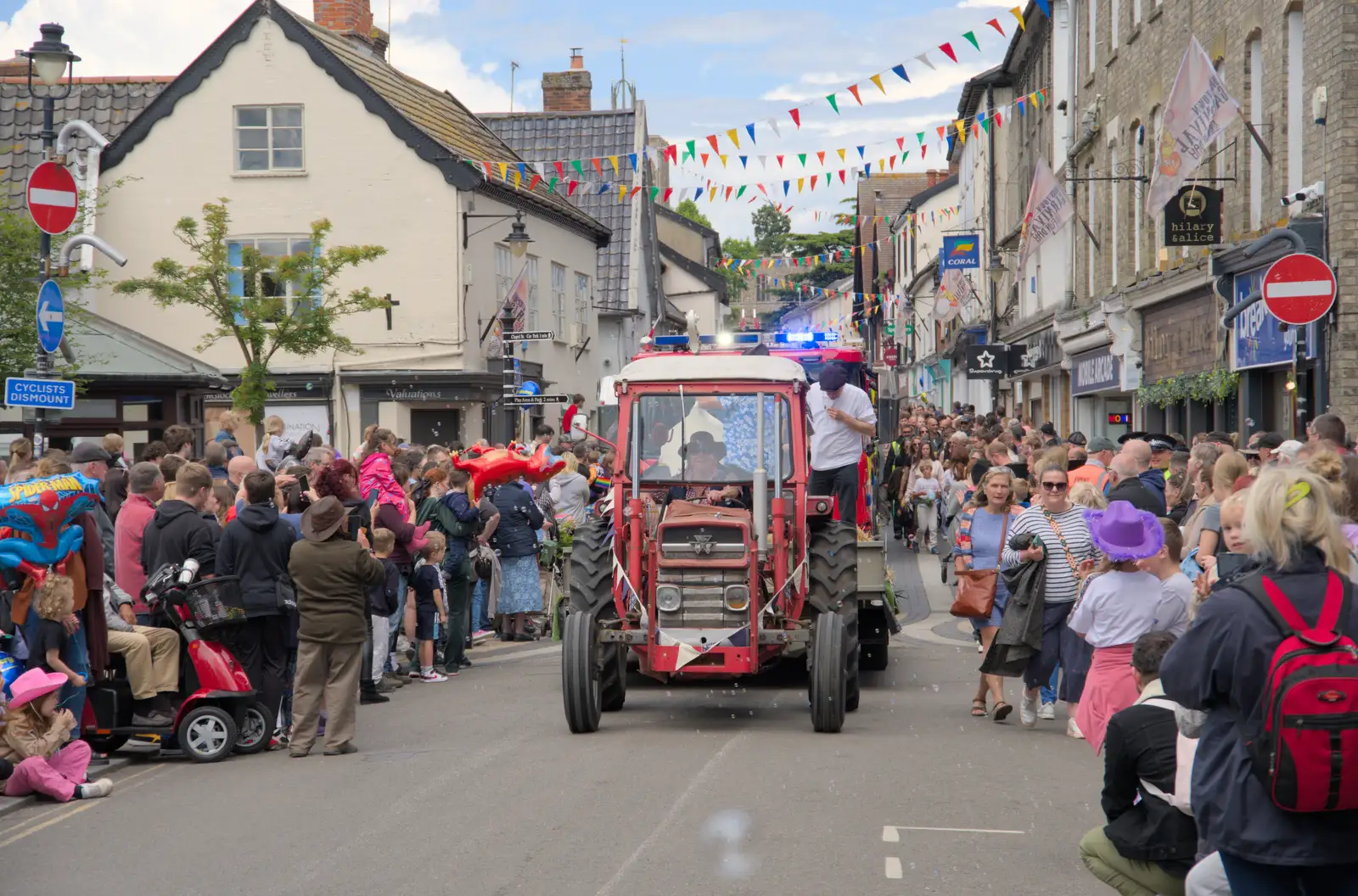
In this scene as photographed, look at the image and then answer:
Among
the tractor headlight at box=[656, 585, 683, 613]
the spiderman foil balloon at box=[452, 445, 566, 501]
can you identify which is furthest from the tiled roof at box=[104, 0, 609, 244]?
the tractor headlight at box=[656, 585, 683, 613]

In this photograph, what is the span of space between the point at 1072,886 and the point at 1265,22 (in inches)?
580

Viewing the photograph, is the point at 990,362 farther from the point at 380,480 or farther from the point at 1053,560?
the point at 1053,560

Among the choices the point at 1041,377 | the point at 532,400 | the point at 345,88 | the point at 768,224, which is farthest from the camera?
the point at 768,224

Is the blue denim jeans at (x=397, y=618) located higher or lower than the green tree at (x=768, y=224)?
lower

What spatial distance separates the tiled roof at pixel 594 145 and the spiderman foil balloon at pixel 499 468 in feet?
97.9

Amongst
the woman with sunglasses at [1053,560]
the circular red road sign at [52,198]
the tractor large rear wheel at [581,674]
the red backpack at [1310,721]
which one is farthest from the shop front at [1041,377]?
the red backpack at [1310,721]

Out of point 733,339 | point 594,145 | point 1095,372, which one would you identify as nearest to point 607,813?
point 733,339

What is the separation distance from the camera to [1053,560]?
11109mm

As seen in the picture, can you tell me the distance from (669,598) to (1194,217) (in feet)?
39.3

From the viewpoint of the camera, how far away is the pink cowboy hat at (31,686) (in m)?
8.99

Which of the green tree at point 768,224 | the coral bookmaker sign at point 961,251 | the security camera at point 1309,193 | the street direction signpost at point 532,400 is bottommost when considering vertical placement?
the street direction signpost at point 532,400

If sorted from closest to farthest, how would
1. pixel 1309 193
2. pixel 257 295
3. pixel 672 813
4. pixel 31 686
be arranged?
pixel 672 813 < pixel 31 686 < pixel 1309 193 < pixel 257 295

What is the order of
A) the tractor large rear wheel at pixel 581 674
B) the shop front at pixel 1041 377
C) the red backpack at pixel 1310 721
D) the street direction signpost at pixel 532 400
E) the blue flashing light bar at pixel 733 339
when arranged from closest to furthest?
the red backpack at pixel 1310 721 < the tractor large rear wheel at pixel 581 674 < the blue flashing light bar at pixel 733 339 < the street direction signpost at pixel 532 400 < the shop front at pixel 1041 377

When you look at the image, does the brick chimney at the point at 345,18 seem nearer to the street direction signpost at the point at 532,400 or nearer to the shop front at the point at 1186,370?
the street direction signpost at the point at 532,400
